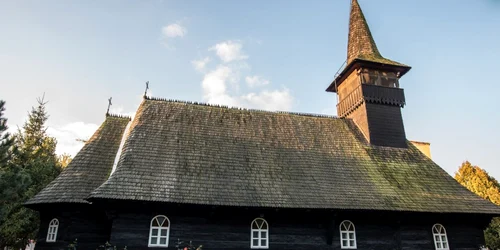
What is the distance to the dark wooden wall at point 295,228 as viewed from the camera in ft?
34.9

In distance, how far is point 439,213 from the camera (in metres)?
12.5

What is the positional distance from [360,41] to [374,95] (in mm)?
4345

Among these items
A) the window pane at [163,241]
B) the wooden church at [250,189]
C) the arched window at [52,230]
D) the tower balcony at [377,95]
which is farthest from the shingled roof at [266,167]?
the arched window at [52,230]

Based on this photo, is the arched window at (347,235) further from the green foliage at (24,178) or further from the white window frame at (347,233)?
the green foliage at (24,178)

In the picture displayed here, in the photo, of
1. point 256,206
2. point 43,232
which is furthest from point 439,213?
point 43,232

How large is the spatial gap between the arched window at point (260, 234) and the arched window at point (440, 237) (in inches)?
278

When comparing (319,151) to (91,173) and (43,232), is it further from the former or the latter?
(43,232)

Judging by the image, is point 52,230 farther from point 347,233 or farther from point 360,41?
point 360,41

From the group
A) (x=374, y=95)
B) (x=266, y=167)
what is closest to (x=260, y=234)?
(x=266, y=167)

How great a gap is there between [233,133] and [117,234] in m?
6.43

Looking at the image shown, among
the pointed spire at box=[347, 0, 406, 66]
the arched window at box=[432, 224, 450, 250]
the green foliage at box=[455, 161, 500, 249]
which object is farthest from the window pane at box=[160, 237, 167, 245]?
the green foliage at box=[455, 161, 500, 249]

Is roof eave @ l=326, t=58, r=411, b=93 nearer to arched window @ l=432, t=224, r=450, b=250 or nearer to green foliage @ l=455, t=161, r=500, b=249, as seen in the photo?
arched window @ l=432, t=224, r=450, b=250

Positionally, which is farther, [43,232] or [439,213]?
[439,213]

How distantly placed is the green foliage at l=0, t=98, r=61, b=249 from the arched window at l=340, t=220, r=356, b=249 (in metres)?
11.1
